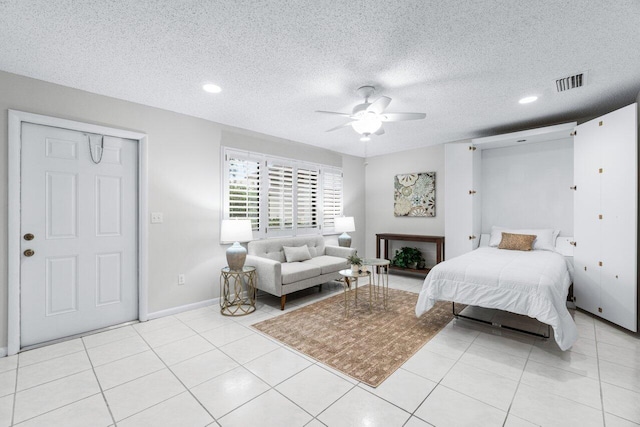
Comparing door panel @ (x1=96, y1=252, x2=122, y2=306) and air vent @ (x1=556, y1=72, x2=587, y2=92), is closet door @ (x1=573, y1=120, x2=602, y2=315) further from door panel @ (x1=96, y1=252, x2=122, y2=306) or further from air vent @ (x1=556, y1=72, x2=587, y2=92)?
door panel @ (x1=96, y1=252, x2=122, y2=306)

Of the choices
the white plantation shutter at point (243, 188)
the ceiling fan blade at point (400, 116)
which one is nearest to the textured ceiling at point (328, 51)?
the ceiling fan blade at point (400, 116)

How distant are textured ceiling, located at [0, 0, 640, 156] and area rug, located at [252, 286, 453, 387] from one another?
259 centimetres

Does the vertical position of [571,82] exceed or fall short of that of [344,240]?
it exceeds it

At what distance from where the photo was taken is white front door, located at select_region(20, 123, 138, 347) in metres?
2.72

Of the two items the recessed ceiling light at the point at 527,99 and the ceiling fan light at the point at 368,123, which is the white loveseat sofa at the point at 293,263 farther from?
the recessed ceiling light at the point at 527,99

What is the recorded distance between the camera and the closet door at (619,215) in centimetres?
293

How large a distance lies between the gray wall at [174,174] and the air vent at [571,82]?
386 cm

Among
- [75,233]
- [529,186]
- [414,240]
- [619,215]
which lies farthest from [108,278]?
[529,186]

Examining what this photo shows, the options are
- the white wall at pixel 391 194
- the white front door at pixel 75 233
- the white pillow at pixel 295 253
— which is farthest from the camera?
the white wall at pixel 391 194

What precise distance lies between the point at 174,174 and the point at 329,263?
8.44ft

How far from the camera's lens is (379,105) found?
106 inches

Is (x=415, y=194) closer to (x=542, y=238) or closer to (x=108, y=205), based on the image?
(x=542, y=238)

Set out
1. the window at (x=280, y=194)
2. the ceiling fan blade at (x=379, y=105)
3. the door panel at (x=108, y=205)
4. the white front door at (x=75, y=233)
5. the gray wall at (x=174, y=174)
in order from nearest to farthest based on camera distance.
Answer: the ceiling fan blade at (x=379, y=105) → the white front door at (x=75, y=233) → the gray wall at (x=174, y=174) → the door panel at (x=108, y=205) → the window at (x=280, y=194)

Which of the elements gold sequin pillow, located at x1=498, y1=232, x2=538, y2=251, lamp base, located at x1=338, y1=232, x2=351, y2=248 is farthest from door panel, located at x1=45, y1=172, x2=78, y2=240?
gold sequin pillow, located at x1=498, y1=232, x2=538, y2=251
